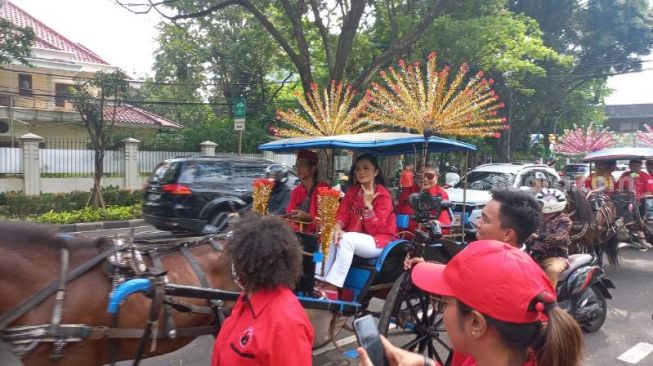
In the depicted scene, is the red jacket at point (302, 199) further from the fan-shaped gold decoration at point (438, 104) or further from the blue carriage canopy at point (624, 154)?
the blue carriage canopy at point (624, 154)

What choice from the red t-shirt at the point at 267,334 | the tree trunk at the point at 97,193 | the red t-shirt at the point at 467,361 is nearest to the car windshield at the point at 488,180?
the red t-shirt at the point at 467,361

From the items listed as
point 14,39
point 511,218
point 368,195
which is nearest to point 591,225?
point 368,195

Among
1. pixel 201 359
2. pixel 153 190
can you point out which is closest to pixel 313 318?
pixel 201 359

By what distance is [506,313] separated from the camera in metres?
1.27

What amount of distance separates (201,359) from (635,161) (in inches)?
341

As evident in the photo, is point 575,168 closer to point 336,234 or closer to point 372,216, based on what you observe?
point 372,216

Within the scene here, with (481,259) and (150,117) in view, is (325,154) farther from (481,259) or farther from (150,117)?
(150,117)

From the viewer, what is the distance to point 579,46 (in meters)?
21.8

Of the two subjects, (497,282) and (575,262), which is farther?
(575,262)

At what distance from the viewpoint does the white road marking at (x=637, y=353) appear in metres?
4.75

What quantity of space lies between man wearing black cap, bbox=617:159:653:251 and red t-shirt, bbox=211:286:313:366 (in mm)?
8710

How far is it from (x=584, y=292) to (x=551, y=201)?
1.09m

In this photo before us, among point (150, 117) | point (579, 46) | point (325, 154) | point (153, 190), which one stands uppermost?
point (579, 46)

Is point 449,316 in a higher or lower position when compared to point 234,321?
higher
